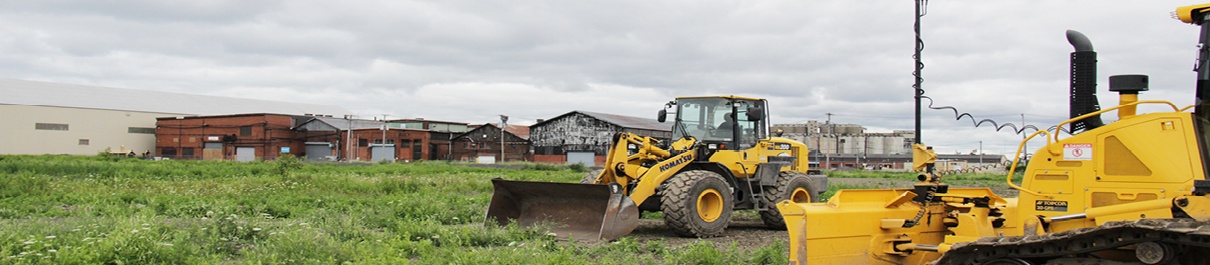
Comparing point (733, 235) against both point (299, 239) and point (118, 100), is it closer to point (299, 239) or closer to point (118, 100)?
point (299, 239)

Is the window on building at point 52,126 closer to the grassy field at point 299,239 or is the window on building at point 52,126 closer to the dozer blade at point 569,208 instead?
the grassy field at point 299,239

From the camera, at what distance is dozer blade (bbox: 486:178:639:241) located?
12648 millimetres

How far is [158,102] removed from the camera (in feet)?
312

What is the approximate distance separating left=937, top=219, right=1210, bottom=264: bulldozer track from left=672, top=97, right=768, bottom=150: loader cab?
29.3 feet

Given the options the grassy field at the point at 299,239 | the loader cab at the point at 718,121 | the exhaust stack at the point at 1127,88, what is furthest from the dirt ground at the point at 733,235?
the exhaust stack at the point at 1127,88

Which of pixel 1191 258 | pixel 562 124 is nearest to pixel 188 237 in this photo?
Answer: pixel 1191 258

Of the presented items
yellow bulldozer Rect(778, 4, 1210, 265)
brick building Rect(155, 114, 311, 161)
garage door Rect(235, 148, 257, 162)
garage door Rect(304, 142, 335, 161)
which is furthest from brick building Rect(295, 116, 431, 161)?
yellow bulldozer Rect(778, 4, 1210, 265)

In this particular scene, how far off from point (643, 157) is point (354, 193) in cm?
1202

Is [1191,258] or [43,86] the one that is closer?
[1191,258]

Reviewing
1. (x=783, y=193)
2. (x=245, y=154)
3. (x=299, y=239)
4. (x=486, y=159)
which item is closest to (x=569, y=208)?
(x=783, y=193)

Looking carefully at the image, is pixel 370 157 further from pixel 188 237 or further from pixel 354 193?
pixel 188 237

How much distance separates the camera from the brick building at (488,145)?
3167 inches

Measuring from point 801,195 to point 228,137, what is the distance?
75.4 m

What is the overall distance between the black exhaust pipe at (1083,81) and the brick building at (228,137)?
7727 centimetres
